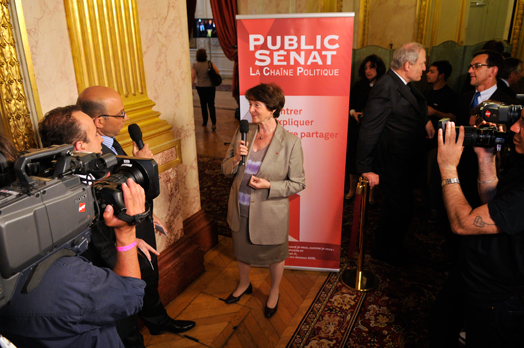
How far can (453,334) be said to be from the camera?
1.95 metres

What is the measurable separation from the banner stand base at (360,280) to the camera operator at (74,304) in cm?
214

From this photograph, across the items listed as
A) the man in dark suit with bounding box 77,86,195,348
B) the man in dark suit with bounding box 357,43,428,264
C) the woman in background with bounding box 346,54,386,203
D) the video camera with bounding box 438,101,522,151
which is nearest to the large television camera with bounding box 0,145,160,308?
the man in dark suit with bounding box 77,86,195,348

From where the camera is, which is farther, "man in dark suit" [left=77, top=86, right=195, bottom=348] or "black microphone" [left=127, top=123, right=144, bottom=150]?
"black microphone" [left=127, top=123, right=144, bottom=150]

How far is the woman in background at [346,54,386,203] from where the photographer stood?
425 cm

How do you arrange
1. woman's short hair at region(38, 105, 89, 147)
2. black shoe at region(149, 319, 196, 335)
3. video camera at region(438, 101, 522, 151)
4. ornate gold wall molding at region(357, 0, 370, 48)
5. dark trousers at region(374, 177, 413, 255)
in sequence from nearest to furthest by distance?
woman's short hair at region(38, 105, 89, 147) → video camera at region(438, 101, 522, 151) → black shoe at region(149, 319, 196, 335) → dark trousers at region(374, 177, 413, 255) → ornate gold wall molding at region(357, 0, 370, 48)

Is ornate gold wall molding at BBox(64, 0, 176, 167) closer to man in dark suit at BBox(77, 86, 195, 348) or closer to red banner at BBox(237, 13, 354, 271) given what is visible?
man in dark suit at BBox(77, 86, 195, 348)

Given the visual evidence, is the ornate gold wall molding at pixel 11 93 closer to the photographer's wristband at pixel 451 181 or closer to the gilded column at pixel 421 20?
the photographer's wristband at pixel 451 181

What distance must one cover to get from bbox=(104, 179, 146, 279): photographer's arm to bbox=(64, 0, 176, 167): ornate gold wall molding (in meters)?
1.10

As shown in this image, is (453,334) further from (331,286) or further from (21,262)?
(21,262)

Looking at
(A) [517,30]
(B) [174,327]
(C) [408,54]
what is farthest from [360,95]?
(A) [517,30]

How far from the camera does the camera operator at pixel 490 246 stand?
58.6 inches

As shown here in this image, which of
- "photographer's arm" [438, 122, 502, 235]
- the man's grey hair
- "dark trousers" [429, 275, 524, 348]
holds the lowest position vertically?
"dark trousers" [429, 275, 524, 348]

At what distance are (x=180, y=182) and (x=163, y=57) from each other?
0.94 m

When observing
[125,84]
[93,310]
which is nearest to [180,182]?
[125,84]
